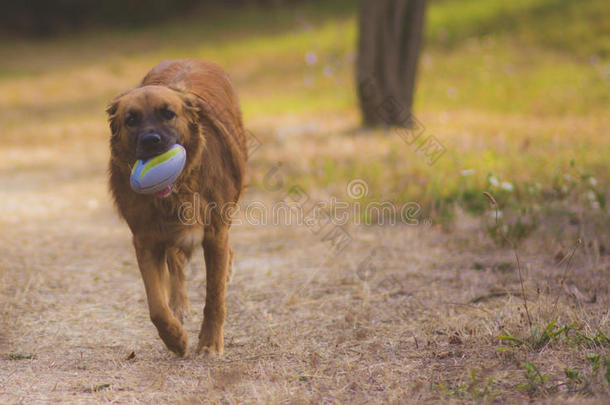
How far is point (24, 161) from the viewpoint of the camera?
29.3ft

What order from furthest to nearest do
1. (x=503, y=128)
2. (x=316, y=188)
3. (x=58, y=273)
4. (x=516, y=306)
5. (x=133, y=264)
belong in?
(x=503, y=128), (x=316, y=188), (x=133, y=264), (x=58, y=273), (x=516, y=306)

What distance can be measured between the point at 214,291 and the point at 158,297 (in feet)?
1.03

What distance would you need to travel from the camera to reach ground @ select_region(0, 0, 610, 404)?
9.68 feet

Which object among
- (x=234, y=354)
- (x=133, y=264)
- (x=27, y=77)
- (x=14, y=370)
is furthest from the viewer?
(x=27, y=77)

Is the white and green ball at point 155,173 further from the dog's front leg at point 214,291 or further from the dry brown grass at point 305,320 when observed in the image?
the dry brown grass at point 305,320

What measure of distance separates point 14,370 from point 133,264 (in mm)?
1857

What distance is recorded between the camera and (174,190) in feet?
10.9

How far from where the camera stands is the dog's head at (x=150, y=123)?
3135 millimetres

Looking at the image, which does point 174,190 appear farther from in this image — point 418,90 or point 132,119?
point 418,90

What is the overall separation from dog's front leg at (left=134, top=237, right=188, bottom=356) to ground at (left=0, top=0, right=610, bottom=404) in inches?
4.4

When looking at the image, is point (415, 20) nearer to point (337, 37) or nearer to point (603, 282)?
point (603, 282)

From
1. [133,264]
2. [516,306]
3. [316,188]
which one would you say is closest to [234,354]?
[516,306]

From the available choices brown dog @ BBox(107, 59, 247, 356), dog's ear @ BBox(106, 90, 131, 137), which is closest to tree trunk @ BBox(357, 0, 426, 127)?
brown dog @ BBox(107, 59, 247, 356)

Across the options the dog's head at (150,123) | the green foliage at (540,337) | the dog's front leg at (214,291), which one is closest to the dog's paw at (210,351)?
the dog's front leg at (214,291)
